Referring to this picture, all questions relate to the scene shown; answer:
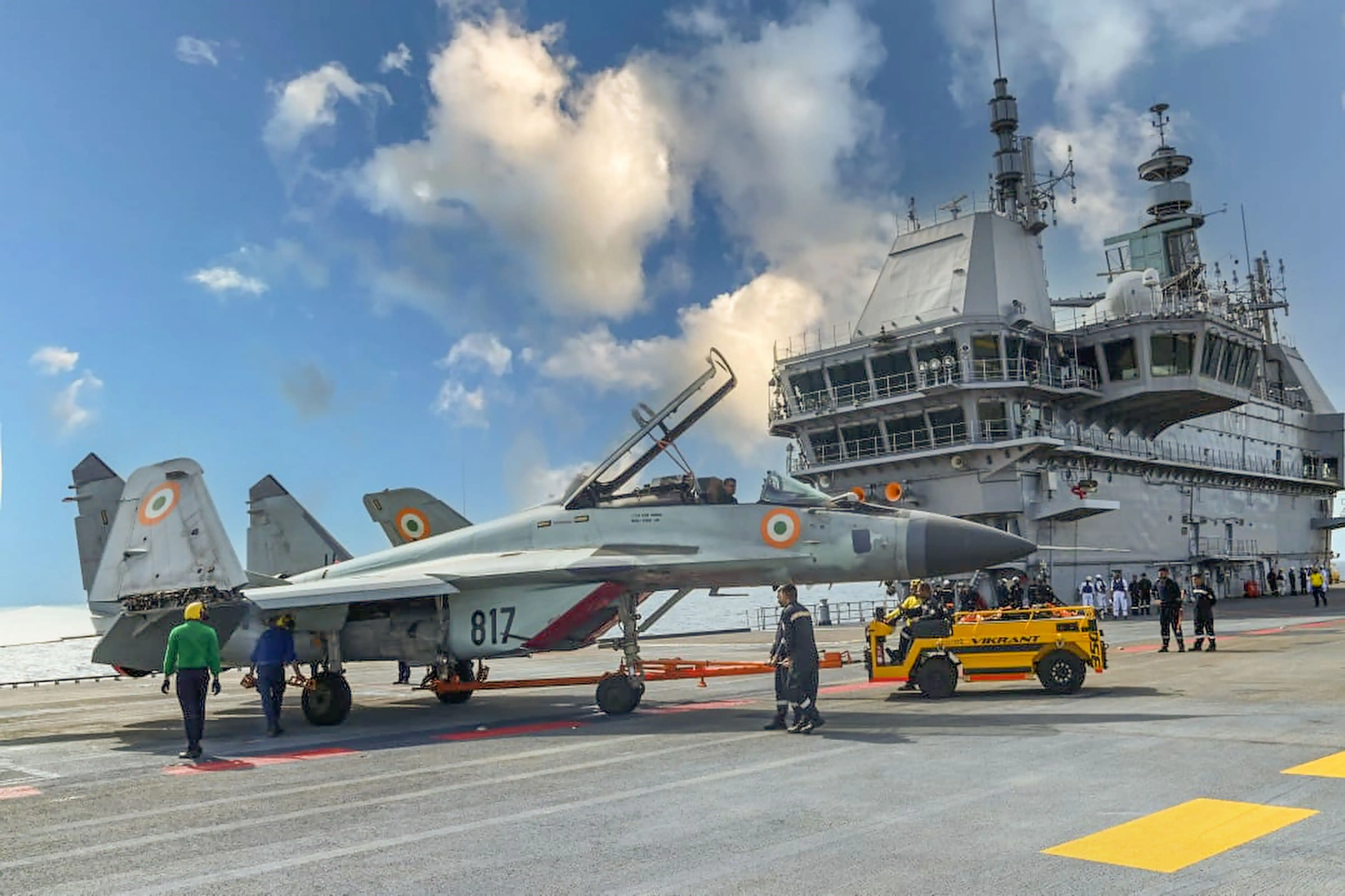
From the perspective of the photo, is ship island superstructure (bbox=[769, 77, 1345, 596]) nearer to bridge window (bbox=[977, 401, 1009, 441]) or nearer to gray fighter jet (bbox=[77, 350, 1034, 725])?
bridge window (bbox=[977, 401, 1009, 441])

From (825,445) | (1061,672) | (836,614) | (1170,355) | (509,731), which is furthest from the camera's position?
(836,614)

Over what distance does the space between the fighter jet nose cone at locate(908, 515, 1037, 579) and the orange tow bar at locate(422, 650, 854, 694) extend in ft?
6.59

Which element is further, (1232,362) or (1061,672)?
Result: (1232,362)

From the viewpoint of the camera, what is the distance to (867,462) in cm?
4678

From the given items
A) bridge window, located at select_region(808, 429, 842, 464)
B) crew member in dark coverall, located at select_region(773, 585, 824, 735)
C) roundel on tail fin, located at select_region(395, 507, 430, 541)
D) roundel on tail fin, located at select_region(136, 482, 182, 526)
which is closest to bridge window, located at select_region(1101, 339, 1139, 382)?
bridge window, located at select_region(808, 429, 842, 464)

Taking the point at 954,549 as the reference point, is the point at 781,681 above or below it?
below

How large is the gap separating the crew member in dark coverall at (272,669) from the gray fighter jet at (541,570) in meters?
0.45

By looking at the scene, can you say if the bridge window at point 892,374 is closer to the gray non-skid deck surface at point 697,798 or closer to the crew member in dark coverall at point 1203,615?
the crew member in dark coverall at point 1203,615

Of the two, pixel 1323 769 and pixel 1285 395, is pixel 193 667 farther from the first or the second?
pixel 1285 395

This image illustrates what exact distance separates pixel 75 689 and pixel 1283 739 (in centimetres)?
2676

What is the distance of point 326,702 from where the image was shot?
13.7 m

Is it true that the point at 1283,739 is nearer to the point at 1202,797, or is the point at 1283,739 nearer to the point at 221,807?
the point at 1202,797

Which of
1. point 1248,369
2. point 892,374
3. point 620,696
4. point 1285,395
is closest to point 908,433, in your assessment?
point 892,374

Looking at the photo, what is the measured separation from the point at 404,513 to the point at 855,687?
30.7 feet
